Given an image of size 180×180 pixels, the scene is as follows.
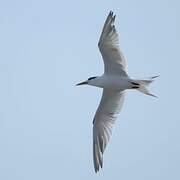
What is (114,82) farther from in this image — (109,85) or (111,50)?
(111,50)

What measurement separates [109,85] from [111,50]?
3.02 ft

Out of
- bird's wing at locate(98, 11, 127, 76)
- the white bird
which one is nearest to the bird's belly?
the white bird

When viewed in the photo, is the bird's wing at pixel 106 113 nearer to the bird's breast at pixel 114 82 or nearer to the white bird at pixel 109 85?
the white bird at pixel 109 85

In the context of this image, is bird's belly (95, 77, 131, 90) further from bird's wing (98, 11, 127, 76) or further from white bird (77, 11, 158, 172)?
bird's wing (98, 11, 127, 76)

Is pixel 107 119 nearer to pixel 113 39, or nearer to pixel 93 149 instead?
pixel 93 149

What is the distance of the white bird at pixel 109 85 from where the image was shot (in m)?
18.8

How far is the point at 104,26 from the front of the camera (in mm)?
18516

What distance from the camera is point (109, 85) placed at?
63.4 feet

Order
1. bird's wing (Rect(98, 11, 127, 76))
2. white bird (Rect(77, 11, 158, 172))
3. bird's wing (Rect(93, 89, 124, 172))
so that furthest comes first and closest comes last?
bird's wing (Rect(93, 89, 124, 172)) < white bird (Rect(77, 11, 158, 172)) < bird's wing (Rect(98, 11, 127, 76))

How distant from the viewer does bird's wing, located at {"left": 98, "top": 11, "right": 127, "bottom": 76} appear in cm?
1852

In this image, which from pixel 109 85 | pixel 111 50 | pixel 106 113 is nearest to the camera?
pixel 111 50

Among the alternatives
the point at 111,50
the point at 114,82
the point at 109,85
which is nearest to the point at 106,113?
the point at 109,85

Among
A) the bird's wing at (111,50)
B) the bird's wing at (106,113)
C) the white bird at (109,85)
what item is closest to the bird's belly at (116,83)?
the white bird at (109,85)

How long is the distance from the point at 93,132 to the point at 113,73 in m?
1.65
